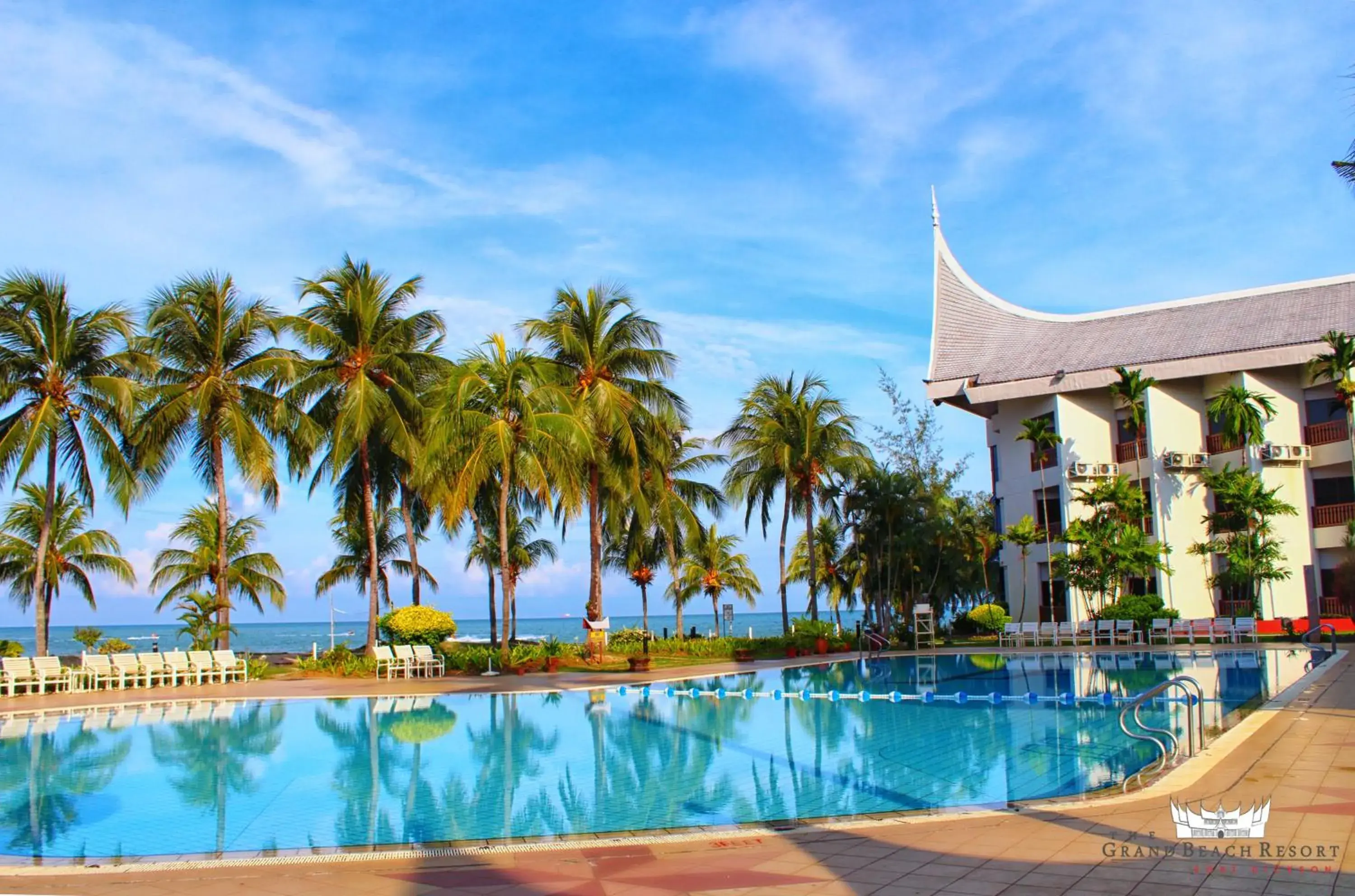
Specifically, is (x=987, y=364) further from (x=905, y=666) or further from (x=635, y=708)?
(x=635, y=708)

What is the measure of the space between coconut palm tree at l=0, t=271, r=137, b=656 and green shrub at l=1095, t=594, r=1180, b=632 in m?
27.5

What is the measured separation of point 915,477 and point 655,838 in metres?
28.3

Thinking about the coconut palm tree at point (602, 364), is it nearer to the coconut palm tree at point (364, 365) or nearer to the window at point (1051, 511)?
the coconut palm tree at point (364, 365)

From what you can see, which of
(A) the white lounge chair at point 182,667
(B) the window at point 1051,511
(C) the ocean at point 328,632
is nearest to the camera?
(A) the white lounge chair at point 182,667

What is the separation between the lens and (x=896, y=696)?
17.7 m

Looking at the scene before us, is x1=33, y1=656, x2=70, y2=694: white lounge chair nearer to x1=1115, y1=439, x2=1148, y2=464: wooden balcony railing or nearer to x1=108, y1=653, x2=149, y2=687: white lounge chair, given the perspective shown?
x1=108, y1=653, x2=149, y2=687: white lounge chair

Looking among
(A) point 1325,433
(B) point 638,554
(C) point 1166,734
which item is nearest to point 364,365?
(B) point 638,554

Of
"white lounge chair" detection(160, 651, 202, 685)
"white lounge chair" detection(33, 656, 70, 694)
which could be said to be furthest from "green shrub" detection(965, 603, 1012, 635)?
"white lounge chair" detection(33, 656, 70, 694)

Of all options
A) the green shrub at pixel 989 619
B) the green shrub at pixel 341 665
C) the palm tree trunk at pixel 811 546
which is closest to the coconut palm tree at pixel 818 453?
the palm tree trunk at pixel 811 546

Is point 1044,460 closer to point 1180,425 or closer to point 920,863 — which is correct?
point 1180,425

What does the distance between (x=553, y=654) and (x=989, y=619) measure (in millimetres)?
17639

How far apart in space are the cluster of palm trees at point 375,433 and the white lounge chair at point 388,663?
7.51 feet

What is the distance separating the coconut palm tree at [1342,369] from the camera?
2928 centimetres

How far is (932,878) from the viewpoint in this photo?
541 centimetres
